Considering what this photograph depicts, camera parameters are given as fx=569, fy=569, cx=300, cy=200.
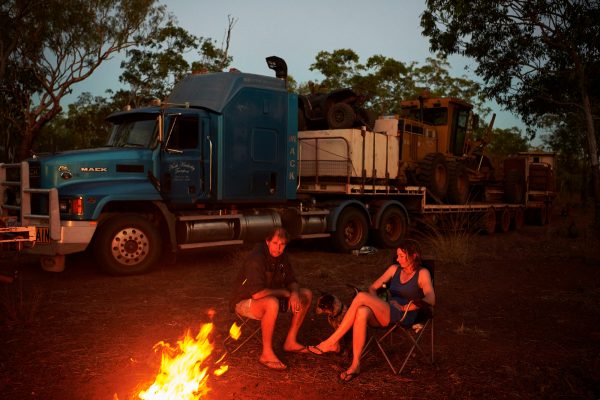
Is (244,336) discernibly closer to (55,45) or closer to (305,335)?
(305,335)

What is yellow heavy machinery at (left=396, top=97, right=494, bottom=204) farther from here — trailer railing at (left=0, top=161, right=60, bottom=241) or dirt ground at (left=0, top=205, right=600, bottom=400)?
trailer railing at (left=0, top=161, right=60, bottom=241)

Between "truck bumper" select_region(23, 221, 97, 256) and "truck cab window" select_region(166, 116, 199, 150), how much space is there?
6.71 ft

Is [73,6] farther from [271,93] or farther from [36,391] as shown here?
[36,391]

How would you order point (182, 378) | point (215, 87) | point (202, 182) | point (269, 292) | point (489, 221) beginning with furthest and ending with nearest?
point (489, 221), point (215, 87), point (202, 182), point (269, 292), point (182, 378)

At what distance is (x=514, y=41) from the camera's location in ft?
53.0

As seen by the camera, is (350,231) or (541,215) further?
(541,215)

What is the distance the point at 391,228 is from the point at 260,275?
9697mm

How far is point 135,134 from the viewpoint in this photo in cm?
990

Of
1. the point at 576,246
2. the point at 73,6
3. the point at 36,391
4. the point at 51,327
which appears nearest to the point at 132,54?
the point at 73,6

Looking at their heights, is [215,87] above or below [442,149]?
above

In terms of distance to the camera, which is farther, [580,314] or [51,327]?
[580,314]

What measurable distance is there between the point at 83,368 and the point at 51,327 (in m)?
1.54

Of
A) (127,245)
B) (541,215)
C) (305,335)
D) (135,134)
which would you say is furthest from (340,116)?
(541,215)

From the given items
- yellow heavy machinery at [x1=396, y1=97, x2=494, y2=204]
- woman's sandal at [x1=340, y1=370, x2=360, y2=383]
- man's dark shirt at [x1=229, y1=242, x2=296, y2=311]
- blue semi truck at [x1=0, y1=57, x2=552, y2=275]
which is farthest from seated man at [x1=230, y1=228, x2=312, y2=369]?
yellow heavy machinery at [x1=396, y1=97, x2=494, y2=204]
